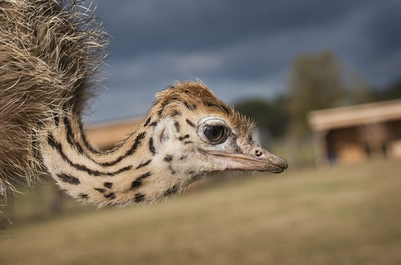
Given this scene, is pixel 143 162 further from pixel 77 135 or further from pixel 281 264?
pixel 281 264

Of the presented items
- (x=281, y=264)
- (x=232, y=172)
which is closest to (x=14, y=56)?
(x=232, y=172)

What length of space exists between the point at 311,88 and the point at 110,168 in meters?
26.7

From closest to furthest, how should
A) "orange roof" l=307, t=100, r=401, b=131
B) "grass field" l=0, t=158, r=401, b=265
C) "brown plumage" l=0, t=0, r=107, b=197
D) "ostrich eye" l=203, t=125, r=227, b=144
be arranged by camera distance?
"ostrich eye" l=203, t=125, r=227, b=144, "brown plumage" l=0, t=0, r=107, b=197, "grass field" l=0, t=158, r=401, b=265, "orange roof" l=307, t=100, r=401, b=131

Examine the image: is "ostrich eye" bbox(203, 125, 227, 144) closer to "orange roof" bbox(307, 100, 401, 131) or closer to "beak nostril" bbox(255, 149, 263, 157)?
"beak nostril" bbox(255, 149, 263, 157)

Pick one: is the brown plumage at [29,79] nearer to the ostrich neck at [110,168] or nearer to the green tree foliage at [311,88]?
the ostrich neck at [110,168]

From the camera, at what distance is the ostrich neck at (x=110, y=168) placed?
2.77 m

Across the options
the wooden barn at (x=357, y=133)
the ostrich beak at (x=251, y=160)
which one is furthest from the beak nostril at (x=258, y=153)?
the wooden barn at (x=357, y=133)

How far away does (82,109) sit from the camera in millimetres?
3369

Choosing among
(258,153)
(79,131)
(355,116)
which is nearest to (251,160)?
→ (258,153)

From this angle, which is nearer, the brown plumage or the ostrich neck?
the ostrich neck

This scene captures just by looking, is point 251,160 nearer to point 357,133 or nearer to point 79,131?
point 79,131

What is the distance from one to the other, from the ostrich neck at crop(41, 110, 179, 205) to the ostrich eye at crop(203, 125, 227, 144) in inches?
9.2

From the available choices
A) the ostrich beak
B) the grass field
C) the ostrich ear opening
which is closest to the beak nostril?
the ostrich beak

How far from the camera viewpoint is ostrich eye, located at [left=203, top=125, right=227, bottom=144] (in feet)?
9.08
